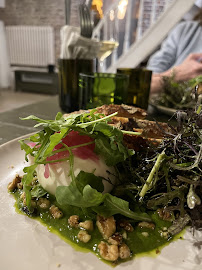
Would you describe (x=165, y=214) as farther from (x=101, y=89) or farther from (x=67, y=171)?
(x=101, y=89)

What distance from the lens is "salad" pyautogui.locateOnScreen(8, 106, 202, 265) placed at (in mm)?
640

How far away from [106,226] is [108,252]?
84mm

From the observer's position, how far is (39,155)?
732 mm

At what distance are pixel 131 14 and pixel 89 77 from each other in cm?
402

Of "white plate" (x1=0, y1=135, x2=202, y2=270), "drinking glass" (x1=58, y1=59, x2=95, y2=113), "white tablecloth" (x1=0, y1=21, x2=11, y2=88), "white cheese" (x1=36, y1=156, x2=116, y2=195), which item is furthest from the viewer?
"white tablecloth" (x1=0, y1=21, x2=11, y2=88)

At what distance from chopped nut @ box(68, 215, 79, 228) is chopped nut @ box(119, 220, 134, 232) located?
12 cm

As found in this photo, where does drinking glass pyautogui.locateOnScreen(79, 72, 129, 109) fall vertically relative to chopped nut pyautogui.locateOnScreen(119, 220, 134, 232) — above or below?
above

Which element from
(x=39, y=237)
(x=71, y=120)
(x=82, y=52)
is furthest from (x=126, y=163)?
(x=82, y=52)

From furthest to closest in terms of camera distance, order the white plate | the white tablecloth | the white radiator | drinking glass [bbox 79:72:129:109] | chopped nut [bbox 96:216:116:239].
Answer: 1. the white tablecloth
2. the white radiator
3. drinking glass [bbox 79:72:129:109]
4. chopped nut [bbox 96:216:116:239]
5. the white plate

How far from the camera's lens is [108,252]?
0.56m

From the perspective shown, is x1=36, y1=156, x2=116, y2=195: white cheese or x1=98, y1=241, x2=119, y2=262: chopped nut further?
x1=36, y1=156, x2=116, y2=195: white cheese

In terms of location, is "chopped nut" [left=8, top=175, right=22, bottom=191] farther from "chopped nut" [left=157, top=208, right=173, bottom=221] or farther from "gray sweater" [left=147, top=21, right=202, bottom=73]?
"gray sweater" [left=147, top=21, right=202, bottom=73]

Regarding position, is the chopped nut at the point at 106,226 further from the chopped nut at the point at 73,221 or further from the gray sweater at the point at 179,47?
the gray sweater at the point at 179,47

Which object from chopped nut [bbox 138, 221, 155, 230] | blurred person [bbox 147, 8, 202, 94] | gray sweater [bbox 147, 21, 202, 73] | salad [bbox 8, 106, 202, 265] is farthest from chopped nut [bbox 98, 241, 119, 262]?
gray sweater [bbox 147, 21, 202, 73]
